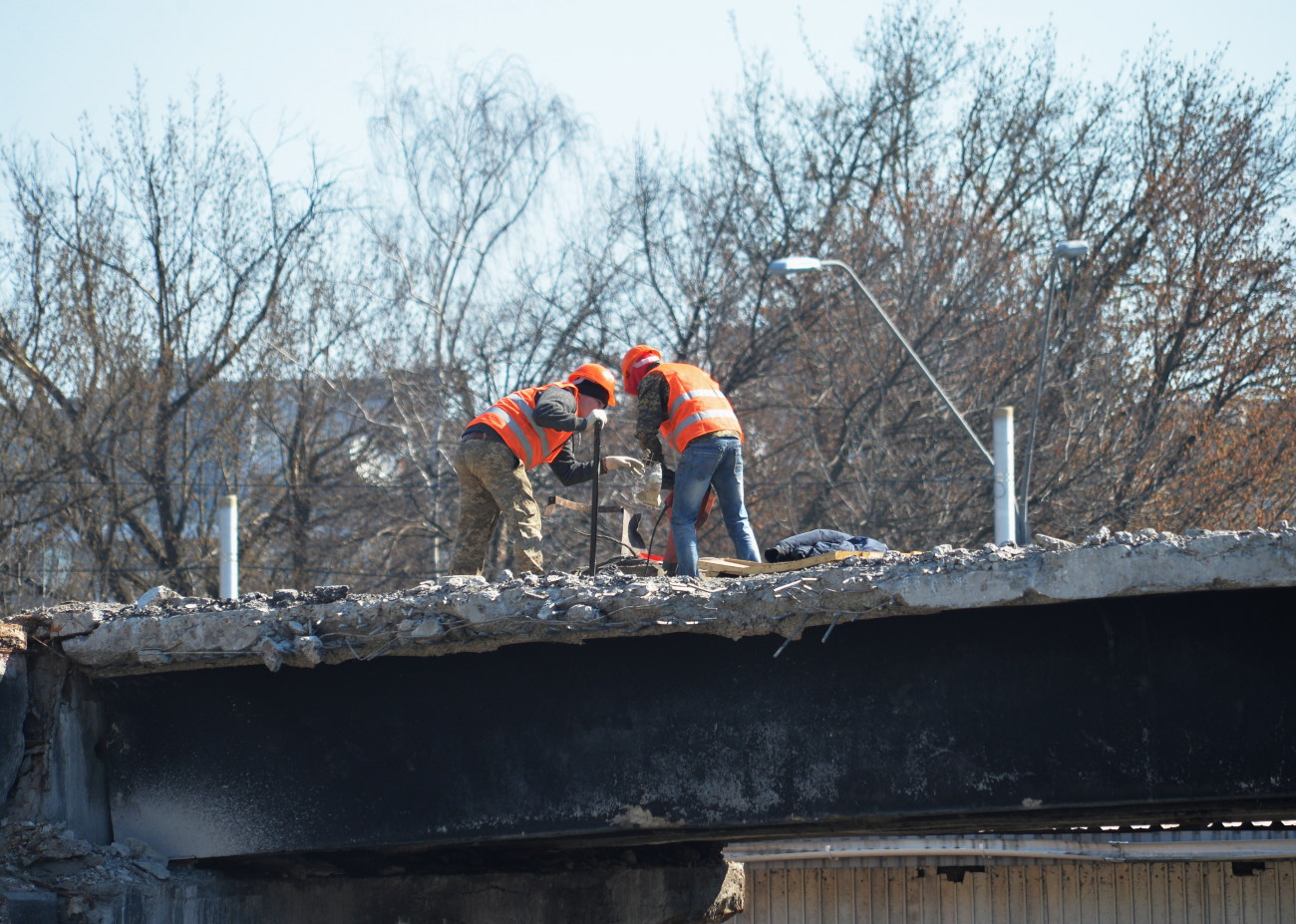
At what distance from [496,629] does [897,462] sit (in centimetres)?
1895

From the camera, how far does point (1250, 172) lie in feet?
83.1

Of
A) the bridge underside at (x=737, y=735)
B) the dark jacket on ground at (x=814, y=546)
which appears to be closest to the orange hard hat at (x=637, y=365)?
the dark jacket on ground at (x=814, y=546)

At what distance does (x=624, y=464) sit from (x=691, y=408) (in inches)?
29.4

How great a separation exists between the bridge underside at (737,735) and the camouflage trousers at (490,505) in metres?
2.68

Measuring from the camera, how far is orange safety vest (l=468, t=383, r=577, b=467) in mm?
8297

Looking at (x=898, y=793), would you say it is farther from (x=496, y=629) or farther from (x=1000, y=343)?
(x=1000, y=343)

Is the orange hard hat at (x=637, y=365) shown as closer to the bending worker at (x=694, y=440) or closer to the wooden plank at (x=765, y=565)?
the bending worker at (x=694, y=440)

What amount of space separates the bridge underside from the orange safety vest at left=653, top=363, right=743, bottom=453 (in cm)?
265

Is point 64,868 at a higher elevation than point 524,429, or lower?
lower

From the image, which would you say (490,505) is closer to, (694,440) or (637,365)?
(637,365)

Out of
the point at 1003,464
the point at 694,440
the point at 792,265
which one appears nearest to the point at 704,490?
the point at 694,440

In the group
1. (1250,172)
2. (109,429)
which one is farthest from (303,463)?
(1250,172)

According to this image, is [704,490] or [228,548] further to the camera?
[228,548]

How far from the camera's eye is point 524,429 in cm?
834
